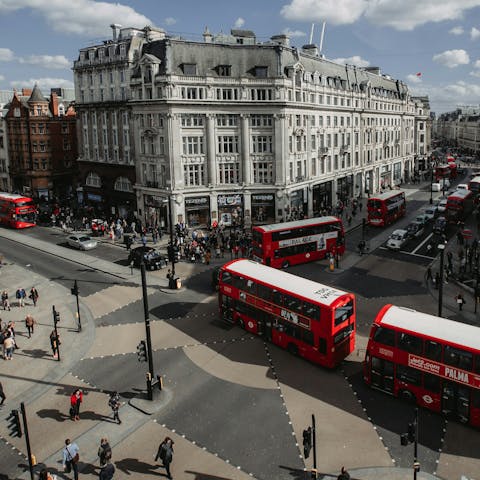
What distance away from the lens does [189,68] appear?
55.5m

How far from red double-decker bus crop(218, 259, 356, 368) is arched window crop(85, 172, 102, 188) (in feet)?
150

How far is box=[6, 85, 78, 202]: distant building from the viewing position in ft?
265

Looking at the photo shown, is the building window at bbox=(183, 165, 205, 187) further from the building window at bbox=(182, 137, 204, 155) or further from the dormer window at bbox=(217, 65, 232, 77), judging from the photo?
the dormer window at bbox=(217, 65, 232, 77)

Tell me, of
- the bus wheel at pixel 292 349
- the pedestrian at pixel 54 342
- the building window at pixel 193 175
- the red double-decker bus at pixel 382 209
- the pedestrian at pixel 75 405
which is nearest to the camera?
the pedestrian at pixel 75 405

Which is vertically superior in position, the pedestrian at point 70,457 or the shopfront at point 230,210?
the shopfront at point 230,210

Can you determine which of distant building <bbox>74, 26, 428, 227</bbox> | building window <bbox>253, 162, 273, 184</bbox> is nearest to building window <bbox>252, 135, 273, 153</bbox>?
distant building <bbox>74, 26, 428, 227</bbox>

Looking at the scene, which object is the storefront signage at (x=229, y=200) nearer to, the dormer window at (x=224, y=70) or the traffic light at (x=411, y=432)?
the dormer window at (x=224, y=70)

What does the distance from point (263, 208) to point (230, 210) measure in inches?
164

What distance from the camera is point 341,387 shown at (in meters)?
23.5

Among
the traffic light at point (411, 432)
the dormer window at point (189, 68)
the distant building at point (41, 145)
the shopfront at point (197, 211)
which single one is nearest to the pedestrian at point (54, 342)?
the traffic light at point (411, 432)

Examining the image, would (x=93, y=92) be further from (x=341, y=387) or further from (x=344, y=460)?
(x=344, y=460)

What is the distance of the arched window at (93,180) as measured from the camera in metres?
70.4

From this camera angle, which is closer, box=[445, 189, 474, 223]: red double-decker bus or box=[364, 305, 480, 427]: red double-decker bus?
box=[364, 305, 480, 427]: red double-decker bus

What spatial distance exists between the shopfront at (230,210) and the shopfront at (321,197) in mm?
13033
